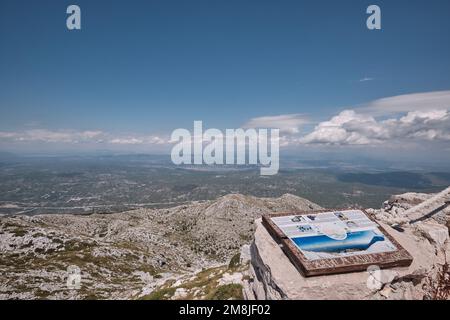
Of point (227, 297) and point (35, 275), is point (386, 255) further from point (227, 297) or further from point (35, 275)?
point (35, 275)

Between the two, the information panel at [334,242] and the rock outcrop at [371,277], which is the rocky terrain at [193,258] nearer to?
the rock outcrop at [371,277]

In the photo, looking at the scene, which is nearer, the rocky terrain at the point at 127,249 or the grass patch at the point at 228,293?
the grass patch at the point at 228,293

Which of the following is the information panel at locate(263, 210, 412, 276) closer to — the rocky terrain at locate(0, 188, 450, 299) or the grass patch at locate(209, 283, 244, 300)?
the rocky terrain at locate(0, 188, 450, 299)

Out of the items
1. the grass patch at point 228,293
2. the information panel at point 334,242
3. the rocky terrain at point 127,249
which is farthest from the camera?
the rocky terrain at point 127,249

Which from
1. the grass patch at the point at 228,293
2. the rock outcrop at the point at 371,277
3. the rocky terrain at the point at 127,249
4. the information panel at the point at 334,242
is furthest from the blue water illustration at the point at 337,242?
the rocky terrain at the point at 127,249

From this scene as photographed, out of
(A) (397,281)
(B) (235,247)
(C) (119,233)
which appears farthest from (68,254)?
(A) (397,281)

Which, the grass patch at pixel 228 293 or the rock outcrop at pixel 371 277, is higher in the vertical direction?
the rock outcrop at pixel 371 277
